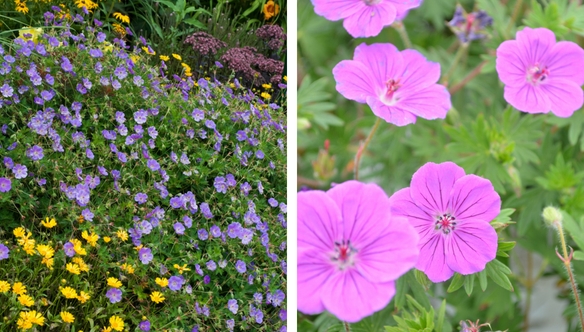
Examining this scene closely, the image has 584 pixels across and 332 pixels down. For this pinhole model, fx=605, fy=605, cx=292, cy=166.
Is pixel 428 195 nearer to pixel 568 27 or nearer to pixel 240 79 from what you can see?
pixel 240 79

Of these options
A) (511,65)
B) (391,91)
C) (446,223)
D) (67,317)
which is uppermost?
(511,65)

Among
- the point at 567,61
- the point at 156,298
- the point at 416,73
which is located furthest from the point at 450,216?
the point at 156,298

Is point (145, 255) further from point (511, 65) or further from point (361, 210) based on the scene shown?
point (511, 65)

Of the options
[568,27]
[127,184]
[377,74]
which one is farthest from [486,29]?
[127,184]

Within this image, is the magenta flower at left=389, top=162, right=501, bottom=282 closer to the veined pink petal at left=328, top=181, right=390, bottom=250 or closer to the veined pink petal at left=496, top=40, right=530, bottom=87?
the veined pink petal at left=328, top=181, right=390, bottom=250

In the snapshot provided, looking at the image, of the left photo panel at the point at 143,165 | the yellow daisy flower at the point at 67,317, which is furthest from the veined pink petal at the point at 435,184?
the yellow daisy flower at the point at 67,317

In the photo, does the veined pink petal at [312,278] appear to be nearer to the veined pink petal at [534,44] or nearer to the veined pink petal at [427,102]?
the veined pink petal at [427,102]

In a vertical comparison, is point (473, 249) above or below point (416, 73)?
below

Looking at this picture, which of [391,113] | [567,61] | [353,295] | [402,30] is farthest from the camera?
[402,30]
